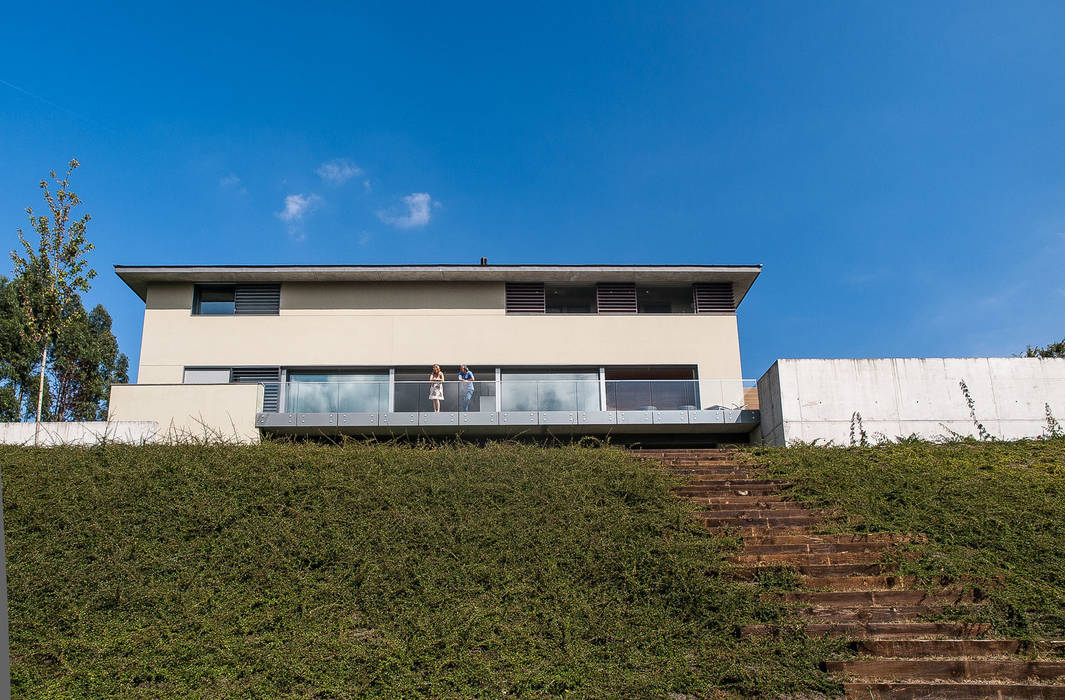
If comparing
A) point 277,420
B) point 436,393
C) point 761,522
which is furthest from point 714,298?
point 277,420

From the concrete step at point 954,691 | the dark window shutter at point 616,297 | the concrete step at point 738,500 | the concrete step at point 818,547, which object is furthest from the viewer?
the dark window shutter at point 616,297

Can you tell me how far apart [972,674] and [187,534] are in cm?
A: 1054

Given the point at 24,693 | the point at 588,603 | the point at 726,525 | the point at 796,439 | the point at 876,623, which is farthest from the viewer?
the point at 796,439

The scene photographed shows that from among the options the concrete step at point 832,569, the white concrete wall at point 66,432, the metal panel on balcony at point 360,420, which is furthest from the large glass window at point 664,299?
the white concrete wall at point 66,432

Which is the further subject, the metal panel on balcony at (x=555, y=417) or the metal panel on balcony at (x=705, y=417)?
the metal panel on balcony at (x=705, y=417)

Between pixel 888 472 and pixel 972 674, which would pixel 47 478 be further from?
pixel 888 472

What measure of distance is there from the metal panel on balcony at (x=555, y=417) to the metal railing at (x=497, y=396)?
0.13 metres

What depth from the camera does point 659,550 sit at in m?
10.5

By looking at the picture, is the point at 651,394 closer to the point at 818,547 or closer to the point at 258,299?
the point at 818,547

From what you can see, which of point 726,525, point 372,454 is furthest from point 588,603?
point 372,454

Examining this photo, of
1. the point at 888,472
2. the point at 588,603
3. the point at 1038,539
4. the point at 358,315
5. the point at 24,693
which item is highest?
the point at 358,315

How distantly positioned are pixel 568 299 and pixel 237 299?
10.2m

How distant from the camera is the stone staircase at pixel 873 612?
313 inches

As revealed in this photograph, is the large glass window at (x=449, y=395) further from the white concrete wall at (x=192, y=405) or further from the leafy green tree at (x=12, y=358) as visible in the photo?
the leafy green tree at (x=12, y=358)
